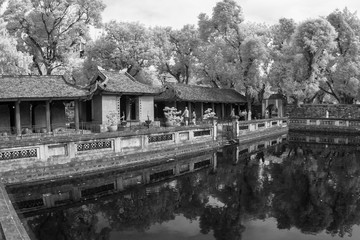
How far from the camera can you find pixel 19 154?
15562mm

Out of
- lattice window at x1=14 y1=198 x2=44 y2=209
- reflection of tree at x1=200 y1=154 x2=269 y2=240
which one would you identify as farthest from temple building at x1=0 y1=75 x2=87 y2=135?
reflection of tree at x1=200 y1=154 x2=269 y2=240

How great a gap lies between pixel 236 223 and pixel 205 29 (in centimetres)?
3690

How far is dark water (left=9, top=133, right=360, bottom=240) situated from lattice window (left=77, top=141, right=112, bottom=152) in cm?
275

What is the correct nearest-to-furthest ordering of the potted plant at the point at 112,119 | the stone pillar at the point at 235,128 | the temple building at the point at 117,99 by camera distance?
the potted plant at the point at 112,119, the temple building at the point at 117,99, the stone pillar at the point at 235,128

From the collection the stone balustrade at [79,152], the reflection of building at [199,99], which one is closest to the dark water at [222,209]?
the stone balustrade at [79,152]

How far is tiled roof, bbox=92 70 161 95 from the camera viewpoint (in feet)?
86.3

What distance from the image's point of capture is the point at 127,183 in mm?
15719

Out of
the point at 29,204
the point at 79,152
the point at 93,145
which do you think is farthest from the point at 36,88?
the point at 29,204

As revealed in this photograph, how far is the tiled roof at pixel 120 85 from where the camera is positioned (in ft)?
86.3

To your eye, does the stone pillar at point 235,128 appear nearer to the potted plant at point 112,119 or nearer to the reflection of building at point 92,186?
→ the reflection of building at point 92,186

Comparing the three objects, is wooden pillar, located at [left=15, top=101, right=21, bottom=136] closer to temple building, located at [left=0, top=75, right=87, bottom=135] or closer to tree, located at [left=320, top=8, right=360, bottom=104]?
temple building, located at [left=0, top=75, right=87, bottom=135]

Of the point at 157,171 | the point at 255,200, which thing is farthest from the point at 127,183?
the point at 255,200

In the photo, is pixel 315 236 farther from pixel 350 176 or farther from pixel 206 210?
pixel 350 176

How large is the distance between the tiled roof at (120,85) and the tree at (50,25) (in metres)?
11.7
